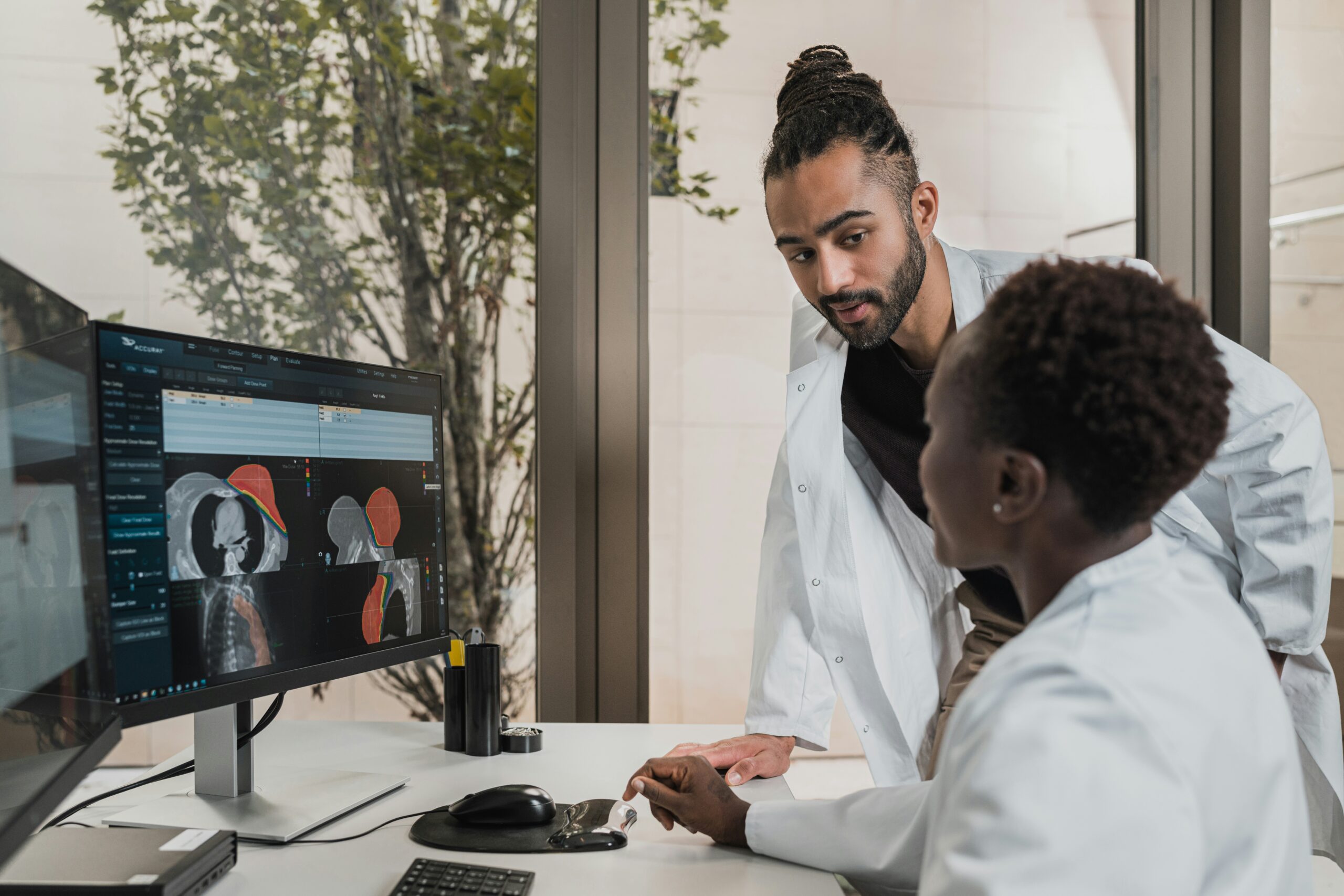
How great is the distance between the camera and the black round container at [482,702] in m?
1.32

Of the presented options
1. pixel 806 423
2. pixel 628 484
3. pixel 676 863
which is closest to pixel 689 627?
pixel 628 484

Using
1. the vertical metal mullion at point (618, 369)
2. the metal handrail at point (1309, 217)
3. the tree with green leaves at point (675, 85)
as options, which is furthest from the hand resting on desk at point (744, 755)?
the metal handrail at point (1309, 217)

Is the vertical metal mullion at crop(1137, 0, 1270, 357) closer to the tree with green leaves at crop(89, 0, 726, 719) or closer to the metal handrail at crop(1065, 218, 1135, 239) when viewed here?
the metal handrail at crop(1065, 218, 1135, 239)

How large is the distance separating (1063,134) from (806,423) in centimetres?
96

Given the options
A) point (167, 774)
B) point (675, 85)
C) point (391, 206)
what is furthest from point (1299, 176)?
point (167, 774)

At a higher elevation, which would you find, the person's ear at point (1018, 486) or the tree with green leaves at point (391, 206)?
the tree with green leaves at point (391, 206)

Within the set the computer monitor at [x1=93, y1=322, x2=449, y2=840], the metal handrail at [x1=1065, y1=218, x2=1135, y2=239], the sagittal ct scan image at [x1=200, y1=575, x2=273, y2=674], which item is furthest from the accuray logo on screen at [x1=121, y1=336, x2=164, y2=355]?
the metal handrail at [x1=1065, y1=218, x2=1135, y2=239]

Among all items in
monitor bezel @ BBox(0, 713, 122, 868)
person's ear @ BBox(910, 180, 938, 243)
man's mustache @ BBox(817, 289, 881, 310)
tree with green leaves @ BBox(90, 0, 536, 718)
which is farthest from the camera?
tree with green leaves @ BBox(90, 0, 536, 718)

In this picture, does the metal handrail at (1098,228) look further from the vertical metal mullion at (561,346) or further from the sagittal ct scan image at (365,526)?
the sagittal ct scan image at (365,526)

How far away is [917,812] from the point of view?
90cm

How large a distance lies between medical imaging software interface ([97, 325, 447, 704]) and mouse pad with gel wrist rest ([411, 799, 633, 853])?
248mm

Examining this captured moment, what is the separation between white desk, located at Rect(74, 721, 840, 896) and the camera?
90 centimetres

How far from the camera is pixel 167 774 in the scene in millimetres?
1198

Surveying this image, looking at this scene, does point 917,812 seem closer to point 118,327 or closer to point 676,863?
point 676,863
